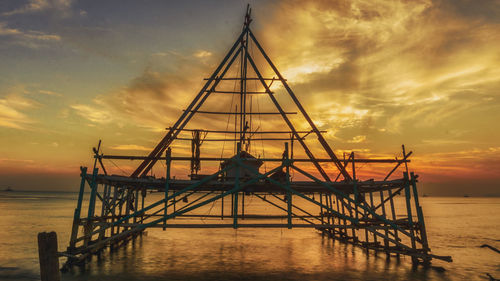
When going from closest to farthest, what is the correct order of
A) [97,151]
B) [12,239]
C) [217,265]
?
[97,151] < [217,265] < [12,239]

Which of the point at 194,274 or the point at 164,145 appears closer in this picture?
the point at 194,274

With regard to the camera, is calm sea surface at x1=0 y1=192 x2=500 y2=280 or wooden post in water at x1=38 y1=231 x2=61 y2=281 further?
calm sea surface at x1=0 y1=192 x2=500 y2=280

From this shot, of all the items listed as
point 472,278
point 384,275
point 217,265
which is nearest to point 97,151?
point 217,265

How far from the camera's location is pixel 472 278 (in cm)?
1573

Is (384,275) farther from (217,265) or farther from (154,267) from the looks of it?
(154,267)

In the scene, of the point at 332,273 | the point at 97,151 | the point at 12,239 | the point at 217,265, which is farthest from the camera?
the point at 12,239

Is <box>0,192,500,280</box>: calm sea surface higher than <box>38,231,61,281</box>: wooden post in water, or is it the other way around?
<box>38,231,61,281</box>: wooden post in water

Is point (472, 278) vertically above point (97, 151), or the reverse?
point (97, 151)

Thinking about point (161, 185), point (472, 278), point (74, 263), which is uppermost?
point (161, 185)

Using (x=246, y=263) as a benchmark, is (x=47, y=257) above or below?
above

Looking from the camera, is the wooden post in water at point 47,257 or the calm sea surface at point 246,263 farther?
the calm sea surface at point 246,263

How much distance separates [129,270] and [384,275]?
1281 centimetres

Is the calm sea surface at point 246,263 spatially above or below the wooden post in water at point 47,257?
below

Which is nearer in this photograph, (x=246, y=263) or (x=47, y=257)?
(x=47, y=257)
